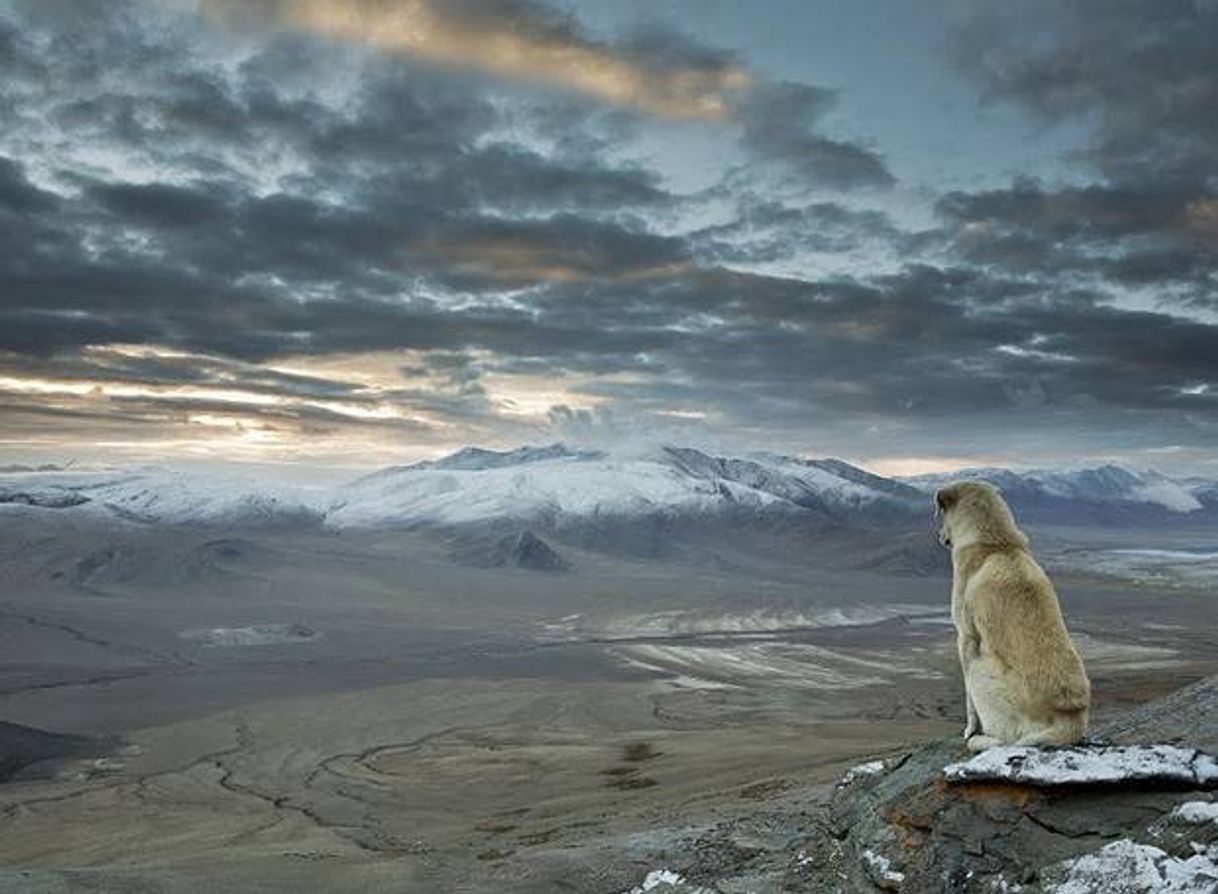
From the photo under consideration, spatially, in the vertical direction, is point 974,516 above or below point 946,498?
below

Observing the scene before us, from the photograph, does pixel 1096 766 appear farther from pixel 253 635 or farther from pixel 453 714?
pixel 253 635

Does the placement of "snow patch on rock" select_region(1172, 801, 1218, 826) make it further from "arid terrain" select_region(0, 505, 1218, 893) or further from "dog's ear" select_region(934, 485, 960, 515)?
"arid terrain" select_region(0, 505, 1218, 893)

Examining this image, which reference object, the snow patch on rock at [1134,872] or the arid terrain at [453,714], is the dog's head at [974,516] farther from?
the arid terrain at [453,714]

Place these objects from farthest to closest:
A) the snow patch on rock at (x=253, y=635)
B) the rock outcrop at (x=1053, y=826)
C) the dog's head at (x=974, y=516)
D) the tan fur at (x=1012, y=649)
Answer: the snow patch on rock at (x=253, y=635)
the dog's head at (x=974, y=516)
the tan fur at (x=1012, y=649)
the rock outcrop at (x=1053, y=826)

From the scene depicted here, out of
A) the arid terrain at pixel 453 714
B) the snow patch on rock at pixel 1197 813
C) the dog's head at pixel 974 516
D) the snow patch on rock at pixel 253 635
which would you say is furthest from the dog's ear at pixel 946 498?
the snow patch on rock at pixel 253 635

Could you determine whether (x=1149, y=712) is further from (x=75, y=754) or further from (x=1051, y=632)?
(x=75, y=754)

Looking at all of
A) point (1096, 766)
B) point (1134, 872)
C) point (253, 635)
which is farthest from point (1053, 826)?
point (253, 635)
